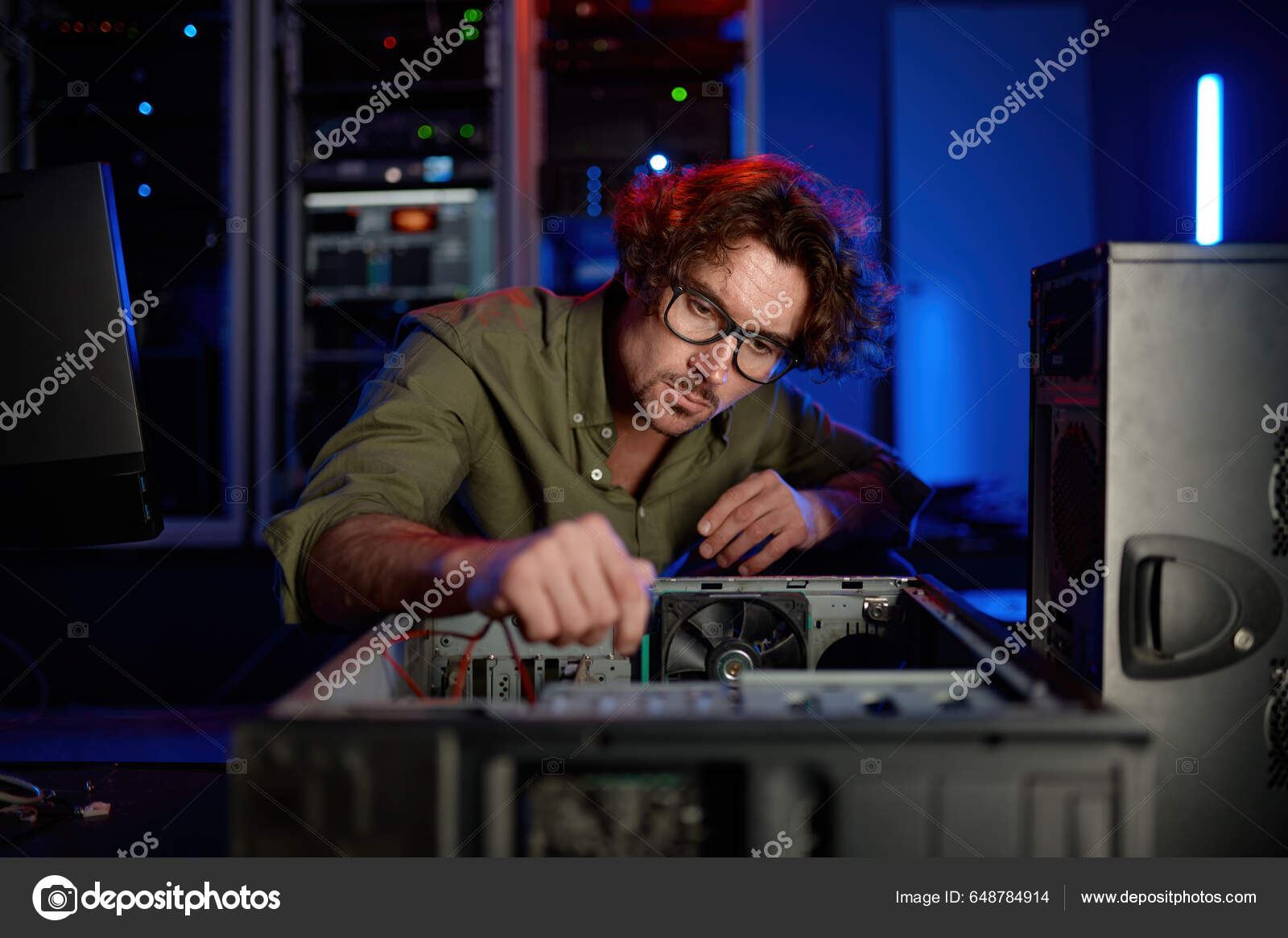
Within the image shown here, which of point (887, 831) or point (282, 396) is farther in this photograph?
point (282, 396)

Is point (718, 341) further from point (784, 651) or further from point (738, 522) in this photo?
point (784, 651)

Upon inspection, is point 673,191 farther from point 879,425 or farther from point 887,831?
point 879,425

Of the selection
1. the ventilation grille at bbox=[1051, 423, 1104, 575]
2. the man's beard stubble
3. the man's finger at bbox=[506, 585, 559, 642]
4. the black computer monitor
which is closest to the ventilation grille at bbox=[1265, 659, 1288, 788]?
the ventilation grille at bbox=[1051, 423, 1104, 575]

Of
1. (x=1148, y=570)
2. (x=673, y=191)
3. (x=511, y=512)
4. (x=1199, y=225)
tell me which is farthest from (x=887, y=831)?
(x=1199, y=225)

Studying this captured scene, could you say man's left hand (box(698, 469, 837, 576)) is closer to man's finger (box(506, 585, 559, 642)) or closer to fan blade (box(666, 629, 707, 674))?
fan blade (box(666, 629, 707, 674))

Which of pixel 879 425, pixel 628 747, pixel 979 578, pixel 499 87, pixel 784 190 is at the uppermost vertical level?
pixel 499 87

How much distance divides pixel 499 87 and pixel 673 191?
4.87ft

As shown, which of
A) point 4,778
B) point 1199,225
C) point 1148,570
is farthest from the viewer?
point 1199,225

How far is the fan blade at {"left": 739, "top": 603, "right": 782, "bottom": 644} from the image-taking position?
0.97m

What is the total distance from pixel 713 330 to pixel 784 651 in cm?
49

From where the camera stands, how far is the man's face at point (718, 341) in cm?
128

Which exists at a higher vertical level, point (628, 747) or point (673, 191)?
point (673, 191)

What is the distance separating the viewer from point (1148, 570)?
0.70 metres

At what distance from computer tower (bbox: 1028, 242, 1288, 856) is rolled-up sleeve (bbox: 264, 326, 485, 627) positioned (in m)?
0.66
